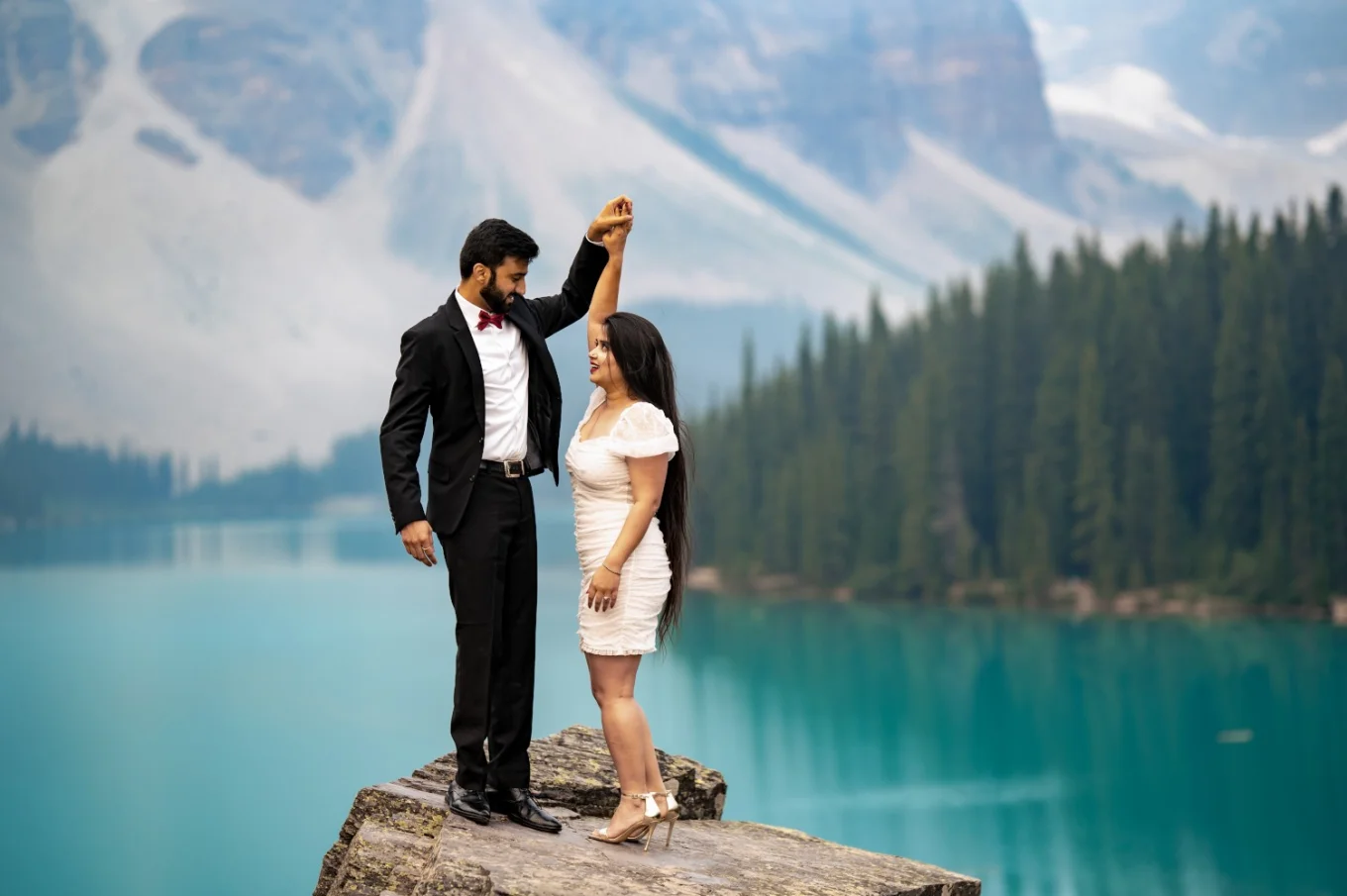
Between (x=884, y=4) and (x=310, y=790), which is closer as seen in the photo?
(x=310, y=790)

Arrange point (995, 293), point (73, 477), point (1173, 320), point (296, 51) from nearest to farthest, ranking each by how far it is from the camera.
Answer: point (1173, 320)
point (995, 293)
point (73, 477)
point (296, 51)

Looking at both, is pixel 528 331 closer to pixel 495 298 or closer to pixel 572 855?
pixel 495 298

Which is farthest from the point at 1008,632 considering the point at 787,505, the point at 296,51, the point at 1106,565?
the point at 296,51

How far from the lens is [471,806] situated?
4.65 m

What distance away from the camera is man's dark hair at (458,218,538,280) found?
4473 mm

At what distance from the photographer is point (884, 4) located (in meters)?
73.0

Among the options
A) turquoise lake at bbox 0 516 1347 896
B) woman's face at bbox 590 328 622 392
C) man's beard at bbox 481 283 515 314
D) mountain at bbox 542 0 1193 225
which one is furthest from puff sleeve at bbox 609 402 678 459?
mountain at bbox 542 0 1193 225

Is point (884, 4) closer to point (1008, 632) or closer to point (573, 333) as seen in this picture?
point (573, 333)

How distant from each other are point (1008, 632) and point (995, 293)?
8147mm

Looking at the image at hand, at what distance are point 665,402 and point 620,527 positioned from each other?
371mm

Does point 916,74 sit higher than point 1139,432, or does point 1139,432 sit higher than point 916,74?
point 916,74

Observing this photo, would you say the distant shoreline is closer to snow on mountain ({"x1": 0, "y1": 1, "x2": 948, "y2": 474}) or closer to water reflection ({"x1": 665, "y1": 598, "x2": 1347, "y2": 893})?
water reflection ({"x1": 665, "y1": 598, "x2": 1347, "y2": 893})

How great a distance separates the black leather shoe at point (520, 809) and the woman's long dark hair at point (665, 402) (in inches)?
23.4

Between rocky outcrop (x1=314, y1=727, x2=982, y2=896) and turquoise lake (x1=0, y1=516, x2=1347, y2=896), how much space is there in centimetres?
991
